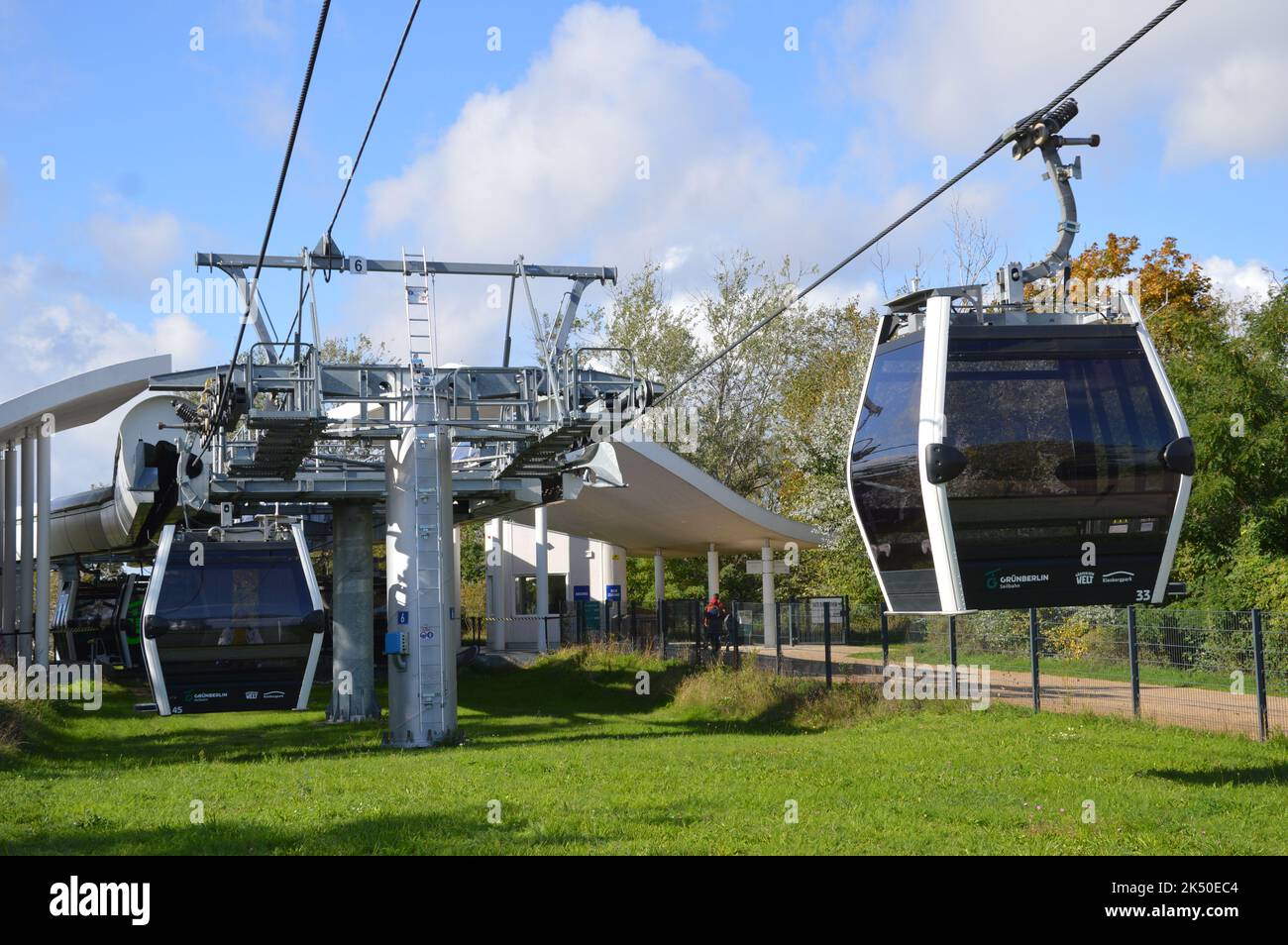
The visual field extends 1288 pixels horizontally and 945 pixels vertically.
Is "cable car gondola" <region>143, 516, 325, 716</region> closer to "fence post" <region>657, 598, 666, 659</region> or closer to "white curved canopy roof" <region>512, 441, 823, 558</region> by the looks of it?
"white curved canopy roof" <region>512, 441, 823, 558</region>

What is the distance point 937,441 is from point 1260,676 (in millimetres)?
8184

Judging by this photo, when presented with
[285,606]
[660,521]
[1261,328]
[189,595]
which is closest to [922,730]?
[285,606]

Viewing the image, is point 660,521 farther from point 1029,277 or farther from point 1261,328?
point 1029,277

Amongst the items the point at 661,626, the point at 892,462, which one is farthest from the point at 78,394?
the point at 892,462

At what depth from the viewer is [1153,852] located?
9.53m

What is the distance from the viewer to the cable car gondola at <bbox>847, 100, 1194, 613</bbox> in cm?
1042

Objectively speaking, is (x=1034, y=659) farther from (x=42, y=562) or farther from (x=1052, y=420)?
(x=42, y=562)

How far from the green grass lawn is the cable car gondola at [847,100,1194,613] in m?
1.92

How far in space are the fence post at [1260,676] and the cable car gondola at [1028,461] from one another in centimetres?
598

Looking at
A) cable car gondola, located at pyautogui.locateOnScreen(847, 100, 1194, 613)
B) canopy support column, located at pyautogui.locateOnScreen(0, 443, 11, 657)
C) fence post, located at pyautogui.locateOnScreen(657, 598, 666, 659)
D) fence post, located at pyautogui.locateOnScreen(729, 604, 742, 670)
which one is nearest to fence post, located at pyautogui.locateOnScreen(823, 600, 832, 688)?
fence post, located at pyautogui.locateOnScreen(729, 604, 742, 670)

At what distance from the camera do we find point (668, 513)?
35906 mm

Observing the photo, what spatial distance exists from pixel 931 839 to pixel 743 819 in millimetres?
1571

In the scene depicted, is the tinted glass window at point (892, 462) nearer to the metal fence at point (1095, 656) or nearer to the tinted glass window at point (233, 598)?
the metal fence at point (1095, 656)

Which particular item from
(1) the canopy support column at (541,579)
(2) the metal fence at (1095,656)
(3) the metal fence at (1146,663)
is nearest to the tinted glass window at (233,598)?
(2) the metal fence at (1095,656)
